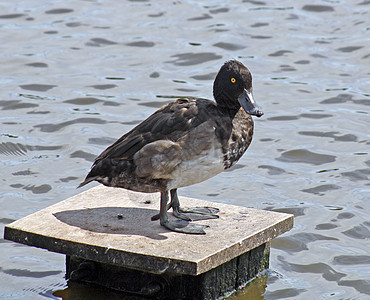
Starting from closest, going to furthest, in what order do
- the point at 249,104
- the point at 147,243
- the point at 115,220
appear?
1. the point at 147,243
2. the point at 249,104
3. the point at 115,220

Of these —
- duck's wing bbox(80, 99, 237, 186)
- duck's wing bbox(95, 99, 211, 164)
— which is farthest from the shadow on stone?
duck's wing bbox(95, 99, 211, 164)

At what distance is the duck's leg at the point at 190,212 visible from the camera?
5781 mm

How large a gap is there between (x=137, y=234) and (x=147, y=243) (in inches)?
7.3

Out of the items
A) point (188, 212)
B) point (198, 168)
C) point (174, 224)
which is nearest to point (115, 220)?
point (174, 224)

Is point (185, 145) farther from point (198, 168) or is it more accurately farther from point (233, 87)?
point (233, 87)

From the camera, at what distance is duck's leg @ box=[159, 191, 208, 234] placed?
5477 millimetres

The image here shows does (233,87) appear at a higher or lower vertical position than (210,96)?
higher

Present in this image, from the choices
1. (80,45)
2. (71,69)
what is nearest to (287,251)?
(71,69)

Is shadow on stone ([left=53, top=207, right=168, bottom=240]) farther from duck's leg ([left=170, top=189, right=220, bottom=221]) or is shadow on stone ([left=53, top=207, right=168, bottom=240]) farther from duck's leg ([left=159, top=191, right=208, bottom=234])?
duck's leg ([left=170, top=189, right=220, bottom=221])

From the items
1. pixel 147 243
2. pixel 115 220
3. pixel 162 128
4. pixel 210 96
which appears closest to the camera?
pixel 147 243

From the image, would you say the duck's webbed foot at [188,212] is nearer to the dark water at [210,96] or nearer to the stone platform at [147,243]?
the stone platform at [147,243]

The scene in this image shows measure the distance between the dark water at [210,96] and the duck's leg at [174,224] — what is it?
1.96ft

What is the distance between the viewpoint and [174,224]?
18.2 feet

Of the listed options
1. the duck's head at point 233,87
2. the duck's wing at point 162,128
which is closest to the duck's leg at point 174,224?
the duck's wing at point 162,128
